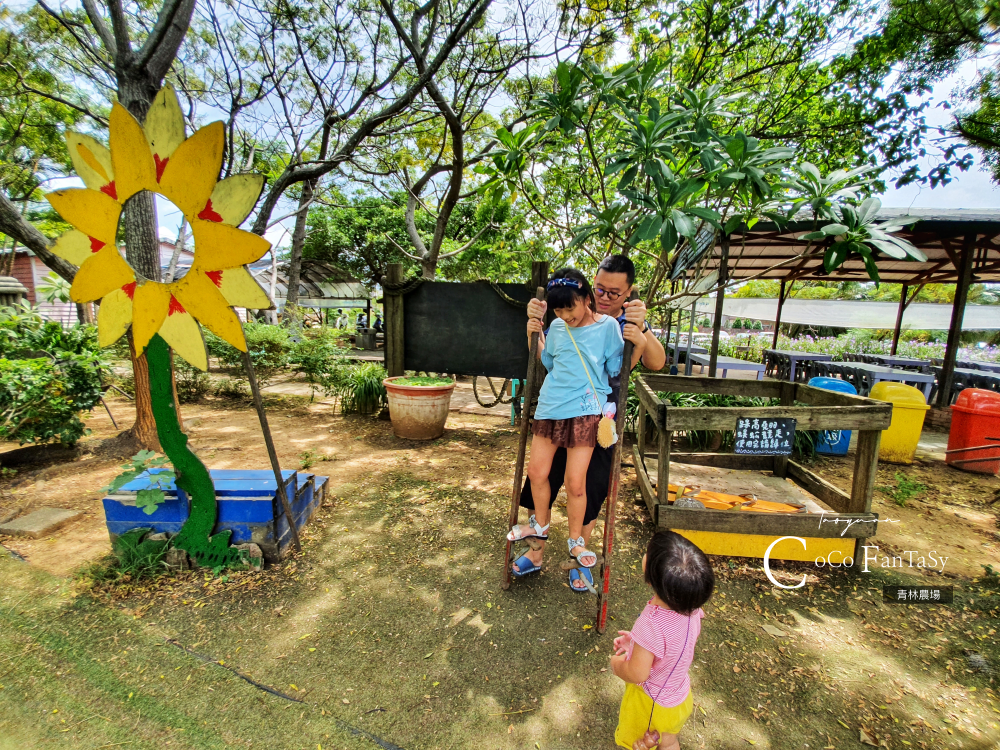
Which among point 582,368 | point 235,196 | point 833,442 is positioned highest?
point 235,196

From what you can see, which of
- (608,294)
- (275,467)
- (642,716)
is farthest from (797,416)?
(275,467)

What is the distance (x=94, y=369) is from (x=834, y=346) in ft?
67.6

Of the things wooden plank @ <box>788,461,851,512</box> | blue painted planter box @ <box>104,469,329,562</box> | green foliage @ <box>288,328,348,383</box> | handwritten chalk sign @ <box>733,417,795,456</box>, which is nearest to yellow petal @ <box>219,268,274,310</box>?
blue painted planter box @ <box>104,469,329,562</box>

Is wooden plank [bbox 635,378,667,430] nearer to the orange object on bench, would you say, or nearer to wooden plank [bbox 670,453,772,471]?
the orange object on bench

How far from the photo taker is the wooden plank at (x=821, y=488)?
126 inches

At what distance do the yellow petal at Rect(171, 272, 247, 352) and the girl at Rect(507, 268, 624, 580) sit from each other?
165 cm

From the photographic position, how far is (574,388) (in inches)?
98.0

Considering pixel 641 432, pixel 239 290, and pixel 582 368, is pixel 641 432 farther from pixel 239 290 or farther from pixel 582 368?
pixel 239 290

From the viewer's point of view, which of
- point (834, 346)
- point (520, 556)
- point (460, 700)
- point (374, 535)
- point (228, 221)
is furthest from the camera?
point (834, 346)

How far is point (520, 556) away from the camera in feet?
9.26

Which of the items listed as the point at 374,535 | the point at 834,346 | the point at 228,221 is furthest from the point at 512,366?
the point at 834,346

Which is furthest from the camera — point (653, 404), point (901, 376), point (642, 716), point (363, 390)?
point (901, 376)

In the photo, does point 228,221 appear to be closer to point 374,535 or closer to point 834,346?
point 374,535

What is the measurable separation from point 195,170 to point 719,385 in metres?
3.91
